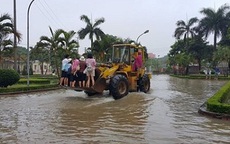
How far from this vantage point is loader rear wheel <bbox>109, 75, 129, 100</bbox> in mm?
15023

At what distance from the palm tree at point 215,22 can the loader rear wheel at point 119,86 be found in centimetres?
5079

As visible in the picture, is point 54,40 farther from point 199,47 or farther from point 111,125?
point 199,47

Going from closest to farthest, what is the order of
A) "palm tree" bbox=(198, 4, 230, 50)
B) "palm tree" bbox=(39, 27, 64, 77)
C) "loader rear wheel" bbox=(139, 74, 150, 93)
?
"loader rear wheel" bbox=(139, 74, 150, 93) < "palm tree" bbox=(39, 27, 64, 77) < "palm tree" bbox=(198, 4, 230, 50)

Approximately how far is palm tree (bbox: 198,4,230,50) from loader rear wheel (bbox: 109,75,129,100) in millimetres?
50787

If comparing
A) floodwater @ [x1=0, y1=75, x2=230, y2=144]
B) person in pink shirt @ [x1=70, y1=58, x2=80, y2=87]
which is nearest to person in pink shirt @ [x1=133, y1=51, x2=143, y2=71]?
person in pink shirt @ [x1=70, y1=58, x2=80, y2=87]

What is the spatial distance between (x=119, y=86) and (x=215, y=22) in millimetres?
51600

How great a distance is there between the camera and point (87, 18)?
5206cm

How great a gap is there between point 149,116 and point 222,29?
56.5m

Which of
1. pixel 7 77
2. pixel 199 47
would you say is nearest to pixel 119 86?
pixel 7 77

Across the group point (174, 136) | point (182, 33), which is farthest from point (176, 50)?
point (174, 136)

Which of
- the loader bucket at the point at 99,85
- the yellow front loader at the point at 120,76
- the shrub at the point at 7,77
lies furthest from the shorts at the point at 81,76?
the shrub at the point at 7,77

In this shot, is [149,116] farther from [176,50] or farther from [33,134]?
[176,50]

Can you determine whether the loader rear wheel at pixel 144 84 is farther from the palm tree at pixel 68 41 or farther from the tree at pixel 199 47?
the tree at pixel 199 47

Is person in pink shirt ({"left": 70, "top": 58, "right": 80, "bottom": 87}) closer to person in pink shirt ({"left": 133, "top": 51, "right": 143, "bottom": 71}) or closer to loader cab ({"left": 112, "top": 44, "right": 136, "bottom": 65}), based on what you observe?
loader cab ({"left": 112, "top": 44, "right": 136, "bottom": 65})
